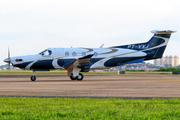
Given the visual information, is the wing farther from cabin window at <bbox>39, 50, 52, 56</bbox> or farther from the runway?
the runway

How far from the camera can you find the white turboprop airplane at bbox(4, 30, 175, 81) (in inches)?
1110

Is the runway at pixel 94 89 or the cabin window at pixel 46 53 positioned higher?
the cabin window at pixel 46 53

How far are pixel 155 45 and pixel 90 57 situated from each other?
29.7 ft

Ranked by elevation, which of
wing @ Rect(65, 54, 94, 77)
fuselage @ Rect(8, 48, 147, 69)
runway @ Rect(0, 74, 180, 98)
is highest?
fuselage @ Rect(8, 48, 147, 69)

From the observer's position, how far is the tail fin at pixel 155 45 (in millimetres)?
31580

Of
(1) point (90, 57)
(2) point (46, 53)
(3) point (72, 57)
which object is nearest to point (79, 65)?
(1) point (90, 57)

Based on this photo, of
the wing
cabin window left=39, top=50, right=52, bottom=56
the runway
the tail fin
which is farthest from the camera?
the tail fin

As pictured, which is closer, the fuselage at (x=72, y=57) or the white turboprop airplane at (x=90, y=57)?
the white turboprop airplane at (x=90, y=57)

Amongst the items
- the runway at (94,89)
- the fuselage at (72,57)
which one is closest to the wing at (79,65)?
the fuselage at (72,57)

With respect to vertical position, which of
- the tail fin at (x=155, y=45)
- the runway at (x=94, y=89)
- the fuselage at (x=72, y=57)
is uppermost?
the tail fin at (x=155, y=45)

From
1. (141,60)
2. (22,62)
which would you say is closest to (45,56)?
(22,62)

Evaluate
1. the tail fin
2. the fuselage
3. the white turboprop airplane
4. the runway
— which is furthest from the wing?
the runway

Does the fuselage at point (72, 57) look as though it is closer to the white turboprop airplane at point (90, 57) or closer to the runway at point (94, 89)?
the white turboprop airplane at point (90, 57)

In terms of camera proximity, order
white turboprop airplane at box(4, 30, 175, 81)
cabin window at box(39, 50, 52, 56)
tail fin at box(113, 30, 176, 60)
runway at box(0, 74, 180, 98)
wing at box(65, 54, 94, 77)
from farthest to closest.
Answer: tail fin at box(113, 30, 176, 60) → cabin window at box(39, 50, 52, 56) → white turboprop airplane at box(4, 30, 175, 81) → wing at box(65, 54, 94, 77) → runway at box(0, 74, 180, 98)
